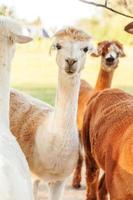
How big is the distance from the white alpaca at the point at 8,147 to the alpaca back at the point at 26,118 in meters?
0.91

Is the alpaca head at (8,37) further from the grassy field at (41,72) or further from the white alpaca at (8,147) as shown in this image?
the grassy field at (41,72)

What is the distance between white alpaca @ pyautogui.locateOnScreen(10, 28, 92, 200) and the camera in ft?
13.0

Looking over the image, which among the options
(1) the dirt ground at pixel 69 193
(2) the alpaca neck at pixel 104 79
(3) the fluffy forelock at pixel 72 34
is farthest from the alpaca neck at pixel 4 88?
(2) the alpaca neck at pixel 104 79

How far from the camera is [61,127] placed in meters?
4.11

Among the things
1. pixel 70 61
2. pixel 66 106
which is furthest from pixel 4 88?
pixel 66 106

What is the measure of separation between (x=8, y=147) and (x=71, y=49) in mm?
1154

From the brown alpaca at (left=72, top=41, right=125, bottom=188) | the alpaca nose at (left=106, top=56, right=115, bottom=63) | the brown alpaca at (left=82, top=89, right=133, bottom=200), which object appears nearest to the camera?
the brown alpaca at (left=82, top=89, right=133, bottom=200)

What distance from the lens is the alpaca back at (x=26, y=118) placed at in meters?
4.23

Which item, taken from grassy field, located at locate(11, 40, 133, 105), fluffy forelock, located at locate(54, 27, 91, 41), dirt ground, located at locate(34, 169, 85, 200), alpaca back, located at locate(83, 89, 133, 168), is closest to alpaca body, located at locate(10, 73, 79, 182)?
alpaca back, located at locate(83, 89, 133, 168)

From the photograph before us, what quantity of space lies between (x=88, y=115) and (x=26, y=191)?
2158mm

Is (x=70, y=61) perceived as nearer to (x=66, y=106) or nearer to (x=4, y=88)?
(x=66, y=106)

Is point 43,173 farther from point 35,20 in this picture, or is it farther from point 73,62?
point 35,20

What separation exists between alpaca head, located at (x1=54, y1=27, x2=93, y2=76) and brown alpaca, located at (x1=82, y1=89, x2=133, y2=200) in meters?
0.48

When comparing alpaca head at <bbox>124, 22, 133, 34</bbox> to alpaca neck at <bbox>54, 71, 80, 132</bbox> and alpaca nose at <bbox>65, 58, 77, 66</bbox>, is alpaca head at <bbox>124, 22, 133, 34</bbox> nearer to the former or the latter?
alpaca nose at <bbox>65, 58, 77, 66</bbox>
